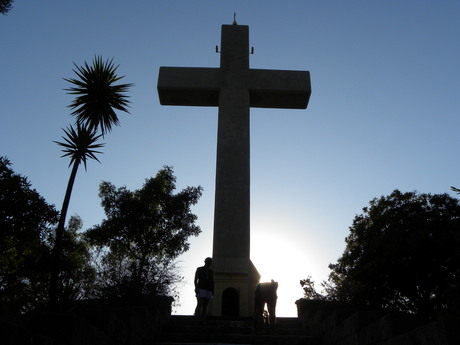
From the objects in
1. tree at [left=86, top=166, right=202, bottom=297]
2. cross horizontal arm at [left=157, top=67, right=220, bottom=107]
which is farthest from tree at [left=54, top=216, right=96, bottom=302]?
cross horizontal arm at [left=157, top=67, right=220, bottom=107]

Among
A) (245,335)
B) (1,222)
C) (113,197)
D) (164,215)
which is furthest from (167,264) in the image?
(245,335)

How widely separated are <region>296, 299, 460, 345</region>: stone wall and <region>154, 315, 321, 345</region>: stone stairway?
0.44m

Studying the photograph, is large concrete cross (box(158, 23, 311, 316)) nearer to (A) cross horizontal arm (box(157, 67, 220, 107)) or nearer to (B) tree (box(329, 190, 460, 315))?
(A) cross horizontal arm (box(157, 67, 220, 107))

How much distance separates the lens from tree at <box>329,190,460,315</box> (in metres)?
20.4

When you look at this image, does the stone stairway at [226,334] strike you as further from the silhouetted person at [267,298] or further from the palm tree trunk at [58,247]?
the palm tree trunk at [58,247]

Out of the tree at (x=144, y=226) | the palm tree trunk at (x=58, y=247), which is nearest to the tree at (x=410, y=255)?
the tree at (x=144, y=226)

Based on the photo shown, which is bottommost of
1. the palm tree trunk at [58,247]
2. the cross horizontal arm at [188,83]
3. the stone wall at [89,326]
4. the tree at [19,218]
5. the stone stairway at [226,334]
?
the stone wall at [89,326]

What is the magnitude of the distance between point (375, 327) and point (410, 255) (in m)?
16.2

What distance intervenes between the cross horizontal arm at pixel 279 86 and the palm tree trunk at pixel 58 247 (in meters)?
7.20

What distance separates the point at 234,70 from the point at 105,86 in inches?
200

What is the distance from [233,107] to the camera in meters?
15.4

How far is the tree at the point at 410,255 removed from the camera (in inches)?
803

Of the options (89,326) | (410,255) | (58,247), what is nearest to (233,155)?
(58,247)

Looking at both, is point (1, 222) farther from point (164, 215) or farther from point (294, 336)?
point (294, 336)
